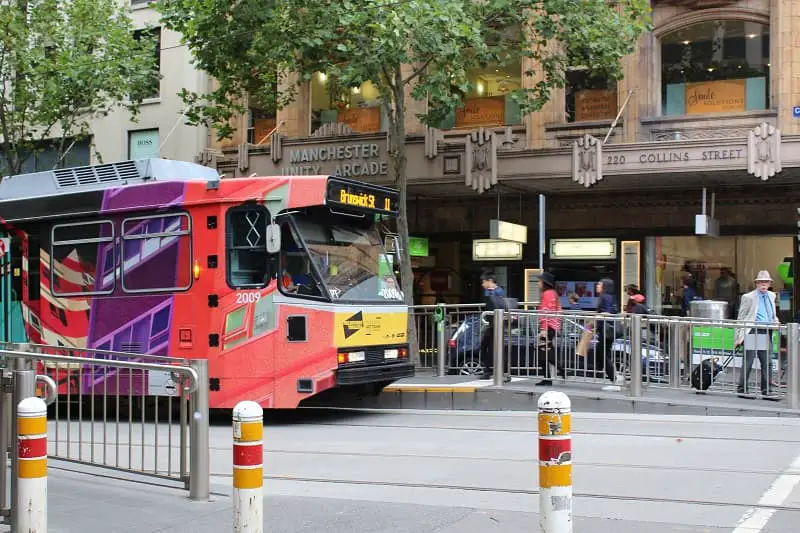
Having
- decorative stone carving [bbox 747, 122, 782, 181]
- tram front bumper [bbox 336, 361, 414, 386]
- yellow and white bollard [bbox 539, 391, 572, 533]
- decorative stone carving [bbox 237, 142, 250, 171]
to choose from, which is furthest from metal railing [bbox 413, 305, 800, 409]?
decorative stone carving [bbox 237, 142, 250, 171]

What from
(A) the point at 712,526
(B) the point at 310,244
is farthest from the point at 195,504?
(B) the point at 310,244

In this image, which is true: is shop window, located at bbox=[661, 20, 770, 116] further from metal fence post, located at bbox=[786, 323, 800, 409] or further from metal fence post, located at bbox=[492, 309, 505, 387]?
metal fence post, located at bbox=[786, 323, 800, 409]

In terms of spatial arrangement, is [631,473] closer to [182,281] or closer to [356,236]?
[356,236]

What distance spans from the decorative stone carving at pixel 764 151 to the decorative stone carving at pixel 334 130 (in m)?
9.09

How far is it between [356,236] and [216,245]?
1.86m

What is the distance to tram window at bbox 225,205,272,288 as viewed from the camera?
12289 mm

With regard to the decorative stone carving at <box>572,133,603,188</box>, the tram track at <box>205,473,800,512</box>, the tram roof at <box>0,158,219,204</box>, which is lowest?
the tram track at <box>205,473,800,512</box>

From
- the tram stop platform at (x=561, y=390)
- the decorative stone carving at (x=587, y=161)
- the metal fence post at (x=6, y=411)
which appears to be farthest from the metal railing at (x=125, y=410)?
the decorative stone carving at (x=587, y=161)

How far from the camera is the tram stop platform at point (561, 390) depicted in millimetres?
12719

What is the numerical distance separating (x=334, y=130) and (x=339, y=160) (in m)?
0.88

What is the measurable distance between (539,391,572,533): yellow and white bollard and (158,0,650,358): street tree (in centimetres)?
1218

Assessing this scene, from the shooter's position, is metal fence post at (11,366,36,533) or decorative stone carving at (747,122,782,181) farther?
decorative stone carving at (747,122,782,181)

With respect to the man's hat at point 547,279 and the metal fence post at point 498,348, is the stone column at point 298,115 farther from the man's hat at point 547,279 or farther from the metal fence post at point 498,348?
the metal fence post at point 498,348

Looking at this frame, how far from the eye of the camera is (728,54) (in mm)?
21656
